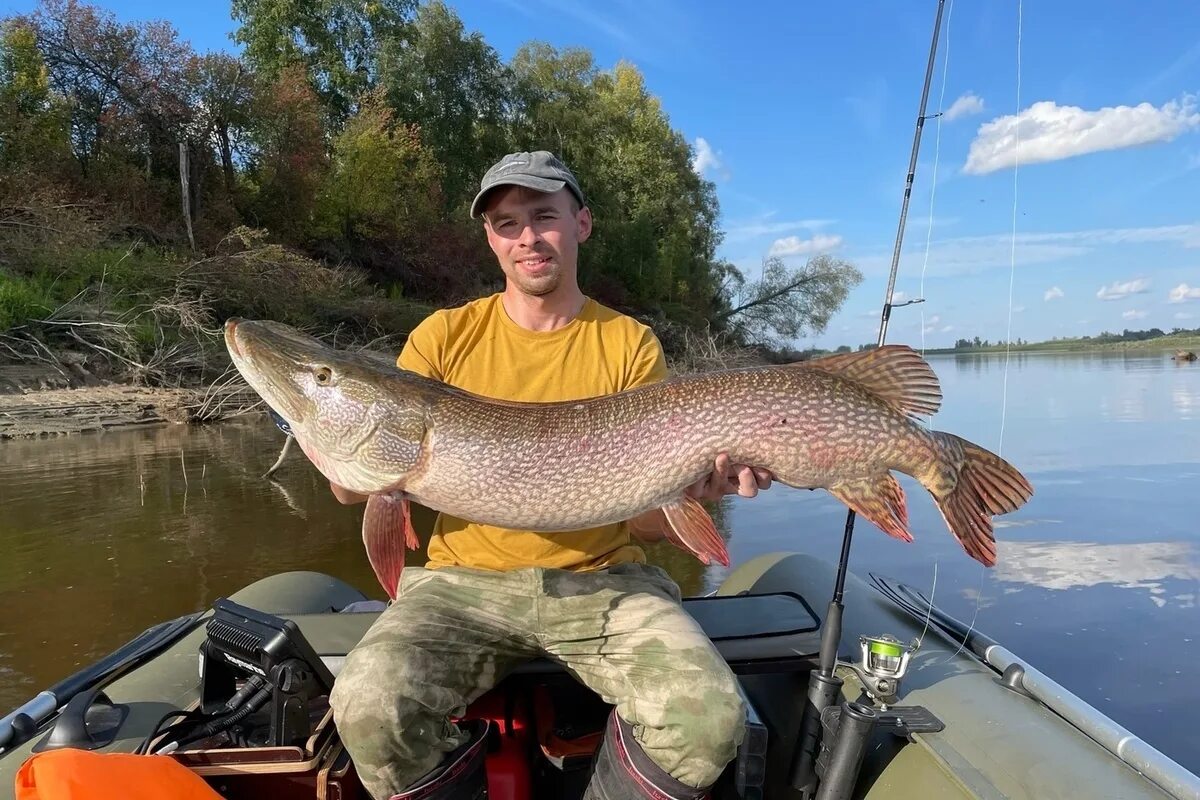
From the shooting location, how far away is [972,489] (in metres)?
2.19

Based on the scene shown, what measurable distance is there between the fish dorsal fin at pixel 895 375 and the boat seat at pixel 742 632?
0.81 meters

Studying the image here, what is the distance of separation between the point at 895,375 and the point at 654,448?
768 mm

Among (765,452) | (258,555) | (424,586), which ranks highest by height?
(765,452)

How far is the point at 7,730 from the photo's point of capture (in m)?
2.00

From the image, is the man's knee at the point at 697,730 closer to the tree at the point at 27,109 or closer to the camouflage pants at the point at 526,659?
the camouflage pants at the point at 526,659

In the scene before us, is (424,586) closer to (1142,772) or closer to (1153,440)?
(1142,772)

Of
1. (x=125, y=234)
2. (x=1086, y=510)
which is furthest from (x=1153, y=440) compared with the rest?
(x=125, y=234)

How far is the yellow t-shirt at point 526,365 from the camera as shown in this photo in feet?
8.00

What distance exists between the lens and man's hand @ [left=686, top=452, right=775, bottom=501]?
225 cm

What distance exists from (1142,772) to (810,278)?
28.3m

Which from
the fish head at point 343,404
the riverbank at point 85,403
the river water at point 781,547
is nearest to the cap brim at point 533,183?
the fish head at point 343,404

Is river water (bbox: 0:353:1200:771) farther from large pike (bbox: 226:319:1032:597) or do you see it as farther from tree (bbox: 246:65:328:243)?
tree (bbox: 246:65:328:243)

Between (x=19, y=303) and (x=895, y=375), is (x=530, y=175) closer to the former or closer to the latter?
(x=895, y=375)

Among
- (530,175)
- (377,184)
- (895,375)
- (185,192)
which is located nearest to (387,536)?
(530,175)
